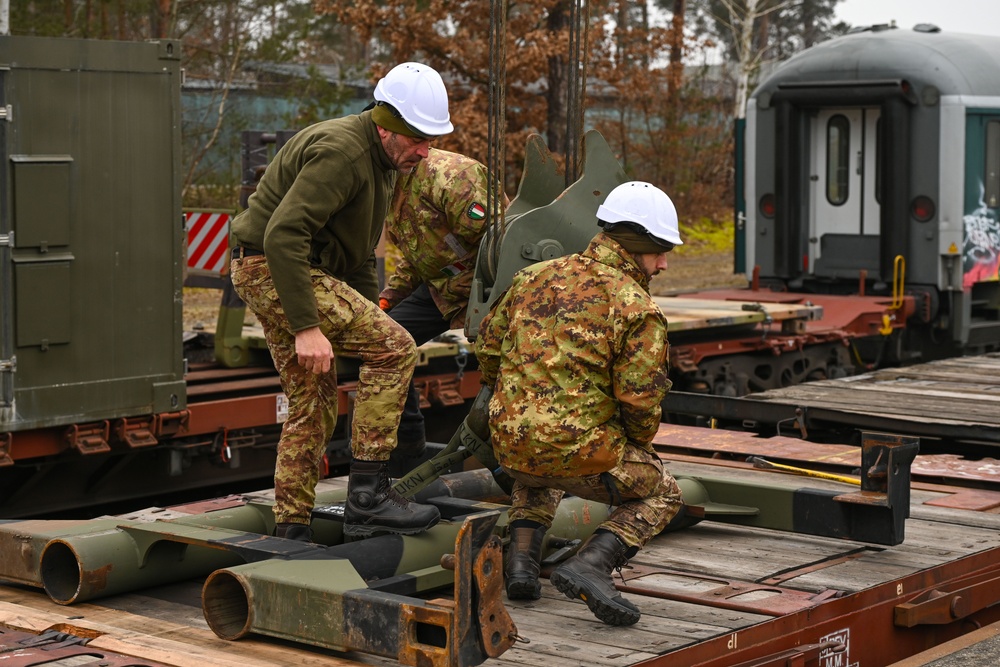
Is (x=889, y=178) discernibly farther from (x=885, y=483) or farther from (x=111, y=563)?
(x=111, y=563)

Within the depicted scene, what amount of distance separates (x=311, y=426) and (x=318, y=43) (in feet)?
68.9

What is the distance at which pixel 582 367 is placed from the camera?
5.27 m

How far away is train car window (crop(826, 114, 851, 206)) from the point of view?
14.9 metres

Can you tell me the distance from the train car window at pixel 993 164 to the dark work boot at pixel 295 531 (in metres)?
10.2

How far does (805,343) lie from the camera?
514 inches

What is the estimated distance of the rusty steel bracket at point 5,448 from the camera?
305 inches

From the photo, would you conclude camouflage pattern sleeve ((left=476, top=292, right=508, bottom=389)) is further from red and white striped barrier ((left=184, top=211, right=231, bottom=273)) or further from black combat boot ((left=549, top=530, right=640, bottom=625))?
red and white striped barrier ((left=184, top=211, right=231, bottom=273))

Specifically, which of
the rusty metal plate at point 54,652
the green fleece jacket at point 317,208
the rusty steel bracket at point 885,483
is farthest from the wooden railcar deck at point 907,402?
the rusty metal plate at point 54,652

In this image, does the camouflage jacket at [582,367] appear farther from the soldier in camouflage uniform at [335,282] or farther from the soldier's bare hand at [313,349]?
the soldier's bare hand at [313,349]

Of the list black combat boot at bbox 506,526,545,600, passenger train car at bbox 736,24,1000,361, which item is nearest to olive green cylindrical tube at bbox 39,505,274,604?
black combat boot at bbox 506,526,545,600

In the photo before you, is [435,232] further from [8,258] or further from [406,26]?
[406,26]

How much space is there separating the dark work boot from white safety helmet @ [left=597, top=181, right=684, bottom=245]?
1.67 m

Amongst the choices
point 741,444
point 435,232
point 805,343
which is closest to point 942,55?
point 805,343

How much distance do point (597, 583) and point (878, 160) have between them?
10.3 meters
